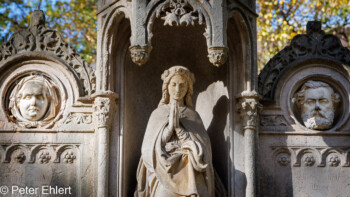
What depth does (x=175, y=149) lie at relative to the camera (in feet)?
32.0

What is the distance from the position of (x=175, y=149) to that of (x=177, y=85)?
38.5 inches

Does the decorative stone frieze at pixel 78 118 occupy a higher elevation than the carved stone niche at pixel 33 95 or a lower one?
lower

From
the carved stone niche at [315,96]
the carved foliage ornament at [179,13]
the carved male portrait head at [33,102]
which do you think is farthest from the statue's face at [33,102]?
the carved stone niche at [315,96]

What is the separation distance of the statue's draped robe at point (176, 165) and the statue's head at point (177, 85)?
40 centimetres

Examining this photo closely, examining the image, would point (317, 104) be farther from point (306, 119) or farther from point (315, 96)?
point (306, 119)

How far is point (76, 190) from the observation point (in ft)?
33.6

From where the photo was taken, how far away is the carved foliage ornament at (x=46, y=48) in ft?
35.1

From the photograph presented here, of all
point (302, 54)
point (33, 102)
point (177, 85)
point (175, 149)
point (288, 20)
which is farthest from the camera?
point (288, 20)

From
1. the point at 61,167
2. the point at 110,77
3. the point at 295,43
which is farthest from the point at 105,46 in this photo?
the point at 295,43

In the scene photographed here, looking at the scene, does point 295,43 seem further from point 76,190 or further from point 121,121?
point 76,190

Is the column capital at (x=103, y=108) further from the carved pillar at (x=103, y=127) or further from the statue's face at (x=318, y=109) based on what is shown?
the statue's face at (x=318, y=109)

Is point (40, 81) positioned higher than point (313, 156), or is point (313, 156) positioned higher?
point (40, 81)

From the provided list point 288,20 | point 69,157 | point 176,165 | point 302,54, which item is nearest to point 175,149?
point 176,165

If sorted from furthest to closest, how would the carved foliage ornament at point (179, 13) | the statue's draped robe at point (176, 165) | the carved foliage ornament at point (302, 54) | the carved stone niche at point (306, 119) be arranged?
the carved foliage ornament at point (302, 54) → the carved stone niche at point (306, 119) → the carved foliage ornament at point (179, 13) → the statue's draped robe at point (176, 165)
